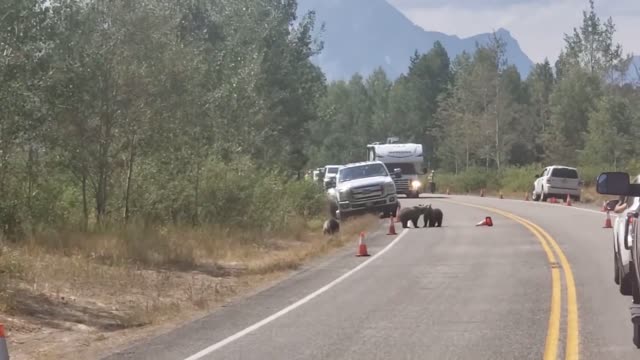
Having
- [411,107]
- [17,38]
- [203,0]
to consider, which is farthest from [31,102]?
[411,107]

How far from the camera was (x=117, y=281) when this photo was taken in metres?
15.1

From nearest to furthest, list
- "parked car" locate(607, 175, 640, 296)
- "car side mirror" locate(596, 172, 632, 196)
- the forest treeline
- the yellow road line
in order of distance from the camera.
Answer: "car side mirror" locate(596, 172, 632, 196) → the yellow road line → "parked car" locate(607, 175, 640, 296) → the forest treeline

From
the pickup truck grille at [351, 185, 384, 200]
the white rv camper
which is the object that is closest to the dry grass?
the pickup truck grille at [351, 185, 384, 200]

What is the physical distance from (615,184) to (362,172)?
25.8 meters

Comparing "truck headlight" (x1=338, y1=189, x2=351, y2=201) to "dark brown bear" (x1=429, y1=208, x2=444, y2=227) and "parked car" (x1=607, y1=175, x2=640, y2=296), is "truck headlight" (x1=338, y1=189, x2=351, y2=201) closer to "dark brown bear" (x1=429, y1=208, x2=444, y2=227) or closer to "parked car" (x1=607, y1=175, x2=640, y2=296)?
"dark brown bear" (x1=429, y1=208, x2=444, y2=227)

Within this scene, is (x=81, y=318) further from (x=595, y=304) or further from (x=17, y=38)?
(x=595, y=304)

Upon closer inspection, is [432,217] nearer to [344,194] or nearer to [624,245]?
[344,194]

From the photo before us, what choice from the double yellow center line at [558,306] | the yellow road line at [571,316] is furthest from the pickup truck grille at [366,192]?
the yellow road line at [571,316]

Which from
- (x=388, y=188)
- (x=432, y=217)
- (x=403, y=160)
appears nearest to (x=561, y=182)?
(x=403, y=160)

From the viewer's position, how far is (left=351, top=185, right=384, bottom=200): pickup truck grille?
31875 mm

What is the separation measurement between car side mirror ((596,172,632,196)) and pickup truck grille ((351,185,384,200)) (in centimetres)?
2427

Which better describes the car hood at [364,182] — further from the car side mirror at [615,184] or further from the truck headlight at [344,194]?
the car side mirror at [615,184]

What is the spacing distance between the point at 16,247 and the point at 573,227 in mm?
16632

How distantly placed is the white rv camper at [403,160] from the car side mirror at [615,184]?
134 ft
